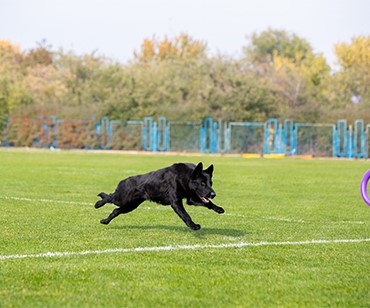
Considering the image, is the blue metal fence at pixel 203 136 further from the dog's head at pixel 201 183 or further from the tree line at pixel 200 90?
the dog's head at pixel 201 183

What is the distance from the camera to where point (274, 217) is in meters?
13.7

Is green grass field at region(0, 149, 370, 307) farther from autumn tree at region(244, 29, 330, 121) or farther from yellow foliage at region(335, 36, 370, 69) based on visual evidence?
yellow foliage at region(335, 36, 370, 69)

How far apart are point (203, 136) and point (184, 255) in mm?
45568

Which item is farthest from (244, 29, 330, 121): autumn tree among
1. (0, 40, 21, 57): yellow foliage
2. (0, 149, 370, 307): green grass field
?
(0, 149, 370, 307): green grass field

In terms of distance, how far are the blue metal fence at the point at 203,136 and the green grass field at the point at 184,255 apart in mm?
35206

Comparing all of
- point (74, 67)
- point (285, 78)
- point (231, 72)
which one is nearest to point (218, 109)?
point (231, 72)

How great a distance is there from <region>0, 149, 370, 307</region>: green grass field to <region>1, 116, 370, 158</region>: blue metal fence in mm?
35206

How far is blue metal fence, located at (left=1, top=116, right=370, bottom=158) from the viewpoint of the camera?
5144 centimetres

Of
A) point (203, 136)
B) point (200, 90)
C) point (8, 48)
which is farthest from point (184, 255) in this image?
point (8, 48)

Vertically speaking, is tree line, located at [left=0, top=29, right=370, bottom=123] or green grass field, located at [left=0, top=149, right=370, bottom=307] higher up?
tree line, located at [left=0, top=29, right=370, bottom=123]

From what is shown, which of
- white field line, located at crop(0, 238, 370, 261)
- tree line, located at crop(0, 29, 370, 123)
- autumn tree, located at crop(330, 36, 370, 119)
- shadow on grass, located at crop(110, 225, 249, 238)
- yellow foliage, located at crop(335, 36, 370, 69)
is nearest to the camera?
white field line, located at crop(0, 238, 370, 261)

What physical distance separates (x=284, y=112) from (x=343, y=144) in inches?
284

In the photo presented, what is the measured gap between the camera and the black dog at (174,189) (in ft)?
33.3

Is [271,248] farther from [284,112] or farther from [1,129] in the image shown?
[1,129]
